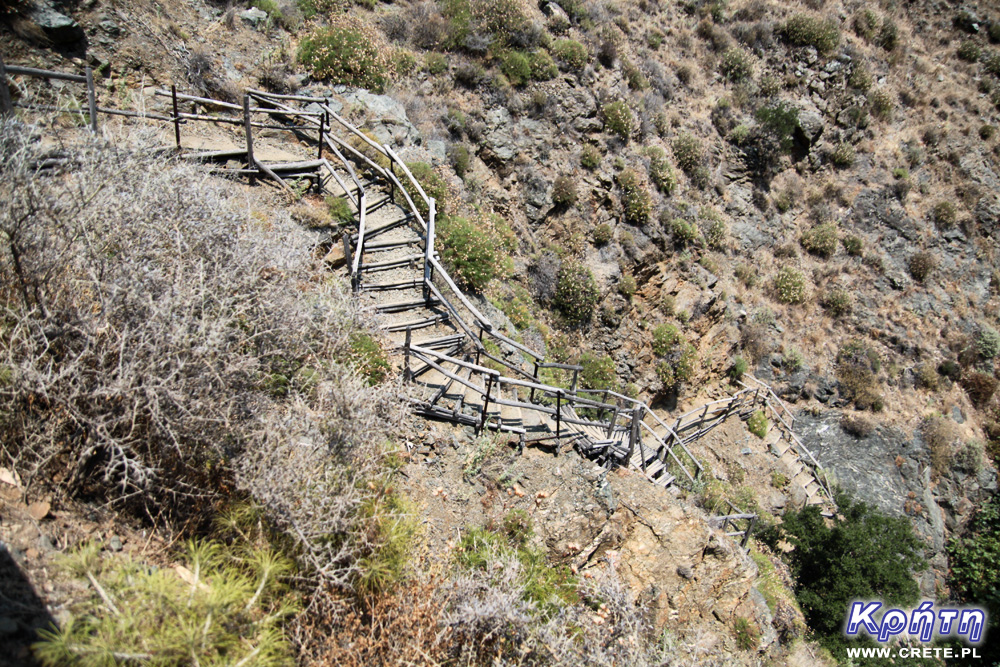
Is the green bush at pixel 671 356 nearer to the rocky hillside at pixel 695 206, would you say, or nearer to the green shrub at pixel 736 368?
the rocky hillside at pixel 695 206

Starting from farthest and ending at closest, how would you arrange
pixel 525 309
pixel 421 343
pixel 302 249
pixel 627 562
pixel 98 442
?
pixel 525 309 < pixel 421 343 < pixel 627 562 < pixel 302 249 < pixel 98 442

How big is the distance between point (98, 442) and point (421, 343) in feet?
16.0

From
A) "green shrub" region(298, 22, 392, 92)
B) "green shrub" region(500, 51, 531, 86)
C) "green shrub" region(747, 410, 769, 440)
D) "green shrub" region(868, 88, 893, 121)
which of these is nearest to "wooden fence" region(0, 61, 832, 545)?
"green shrub" region(298, 22, 392, 92)

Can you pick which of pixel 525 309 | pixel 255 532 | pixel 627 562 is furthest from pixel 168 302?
pixel 525 309

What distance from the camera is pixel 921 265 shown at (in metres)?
22.3

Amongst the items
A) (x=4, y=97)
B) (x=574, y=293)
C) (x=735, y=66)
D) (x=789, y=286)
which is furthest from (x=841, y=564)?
(x=735, y=66)

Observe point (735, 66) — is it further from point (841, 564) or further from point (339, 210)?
point (339, 210)

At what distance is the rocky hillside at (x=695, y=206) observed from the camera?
8.96 m

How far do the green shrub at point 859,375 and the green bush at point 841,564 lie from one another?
6.19 metres

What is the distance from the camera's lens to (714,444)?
54.2 feet

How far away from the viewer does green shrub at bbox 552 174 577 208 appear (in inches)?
609

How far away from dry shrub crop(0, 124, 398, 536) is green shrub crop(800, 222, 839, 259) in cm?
2153

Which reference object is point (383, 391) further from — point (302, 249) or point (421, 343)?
point (421, 343)

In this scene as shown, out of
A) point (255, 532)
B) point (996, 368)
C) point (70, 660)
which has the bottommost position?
point (996, 368)
